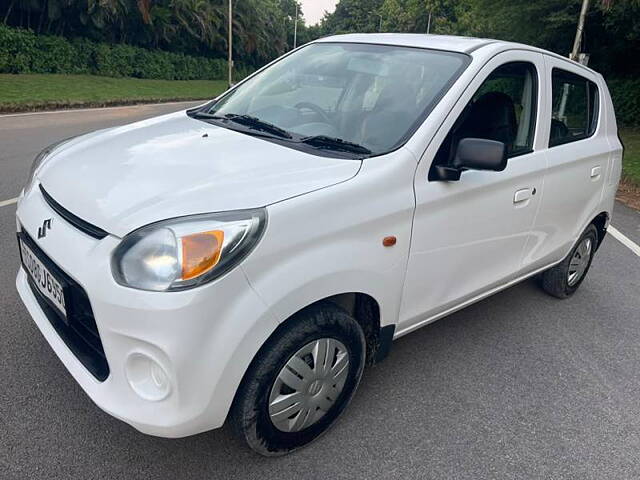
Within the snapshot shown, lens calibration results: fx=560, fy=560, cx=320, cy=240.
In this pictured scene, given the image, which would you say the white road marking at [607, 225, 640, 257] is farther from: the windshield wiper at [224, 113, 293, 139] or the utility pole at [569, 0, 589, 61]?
the utility pole at [569, 0, 589, 61]

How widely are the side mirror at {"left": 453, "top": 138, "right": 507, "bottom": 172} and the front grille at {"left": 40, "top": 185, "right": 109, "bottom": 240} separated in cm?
160

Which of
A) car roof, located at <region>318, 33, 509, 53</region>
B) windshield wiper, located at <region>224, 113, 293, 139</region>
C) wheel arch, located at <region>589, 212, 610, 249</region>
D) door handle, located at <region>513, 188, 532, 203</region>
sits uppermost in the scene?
car roof, located at <region>318, 33, 509, 53</region>

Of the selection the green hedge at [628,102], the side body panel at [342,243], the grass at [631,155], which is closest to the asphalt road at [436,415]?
the side body panel at [342,243]

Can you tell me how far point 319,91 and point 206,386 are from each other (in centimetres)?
192

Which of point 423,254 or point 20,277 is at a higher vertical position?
point 423,254

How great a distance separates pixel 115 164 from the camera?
251 centimetres

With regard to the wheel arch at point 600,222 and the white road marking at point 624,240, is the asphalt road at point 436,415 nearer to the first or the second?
the wheel arch at point 600,222

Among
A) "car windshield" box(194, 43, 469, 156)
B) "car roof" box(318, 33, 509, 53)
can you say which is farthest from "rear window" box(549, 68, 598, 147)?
"car windshield" box(194, 43, 469, 156)

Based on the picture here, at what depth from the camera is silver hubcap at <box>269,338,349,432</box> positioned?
2.26 meters

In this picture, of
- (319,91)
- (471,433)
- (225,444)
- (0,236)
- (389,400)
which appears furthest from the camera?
(0,236)

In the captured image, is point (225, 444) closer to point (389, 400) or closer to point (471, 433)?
point (389, 400)

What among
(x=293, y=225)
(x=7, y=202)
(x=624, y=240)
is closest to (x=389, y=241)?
(x=293, y=225)

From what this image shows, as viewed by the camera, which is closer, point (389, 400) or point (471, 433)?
point (471, 433)

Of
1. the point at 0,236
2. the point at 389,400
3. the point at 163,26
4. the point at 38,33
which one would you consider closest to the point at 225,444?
the point at 389,400
